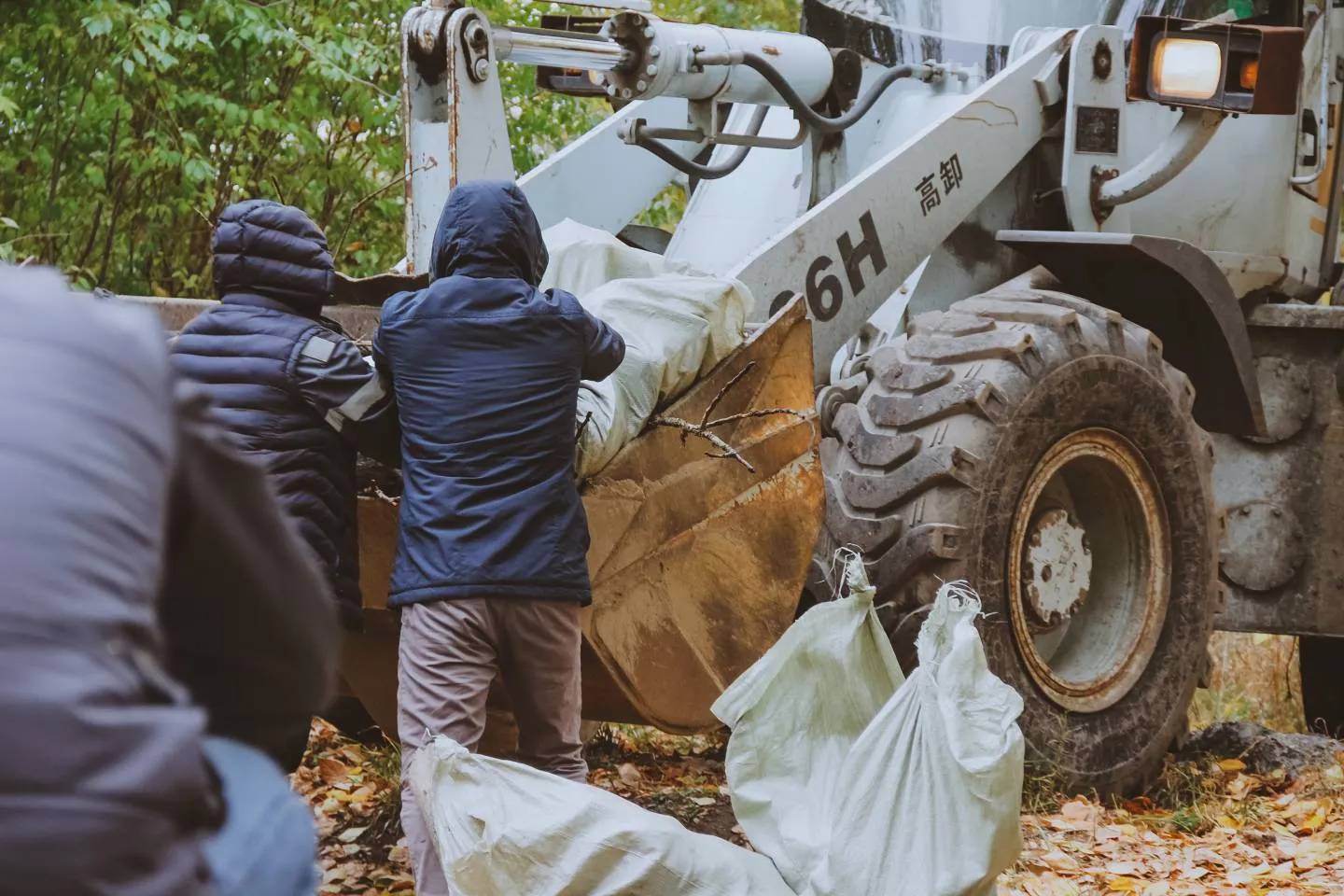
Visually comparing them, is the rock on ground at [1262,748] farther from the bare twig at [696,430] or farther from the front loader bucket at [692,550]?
the bare twig at [696,430]

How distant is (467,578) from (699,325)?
3.09 ft

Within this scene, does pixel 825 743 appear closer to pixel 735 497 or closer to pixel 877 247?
pixel 735 497

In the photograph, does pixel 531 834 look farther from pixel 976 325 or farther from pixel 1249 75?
pixel 1249 75

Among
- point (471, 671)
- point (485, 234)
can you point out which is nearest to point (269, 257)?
point (485, 234)

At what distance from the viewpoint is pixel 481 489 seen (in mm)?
4012

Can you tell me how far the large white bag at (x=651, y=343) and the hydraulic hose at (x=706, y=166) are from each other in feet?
3.63

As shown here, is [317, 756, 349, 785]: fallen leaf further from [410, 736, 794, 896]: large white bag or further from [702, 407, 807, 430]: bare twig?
[410, 736, 794, 896]: large white bag

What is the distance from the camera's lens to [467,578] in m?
3.98

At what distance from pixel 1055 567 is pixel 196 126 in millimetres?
4944

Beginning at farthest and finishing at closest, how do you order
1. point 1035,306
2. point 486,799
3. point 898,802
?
point 1035,306 < point 898,802 < point 486,799

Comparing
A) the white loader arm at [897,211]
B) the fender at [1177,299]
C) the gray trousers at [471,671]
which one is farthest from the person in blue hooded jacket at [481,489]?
the fender at [1177,299]

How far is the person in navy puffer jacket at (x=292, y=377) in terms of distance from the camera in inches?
161

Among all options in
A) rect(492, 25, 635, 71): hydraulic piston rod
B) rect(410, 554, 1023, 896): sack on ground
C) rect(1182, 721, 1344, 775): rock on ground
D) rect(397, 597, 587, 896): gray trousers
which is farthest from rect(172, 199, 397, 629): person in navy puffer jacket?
rect(1182, 721, 1344, 775): rock on ground

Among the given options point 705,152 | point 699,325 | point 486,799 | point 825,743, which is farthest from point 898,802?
point 705,152
